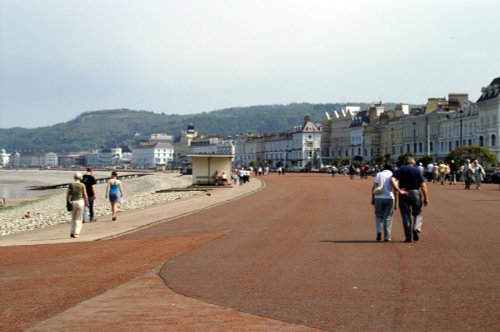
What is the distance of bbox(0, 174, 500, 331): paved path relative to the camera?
27.0 ft

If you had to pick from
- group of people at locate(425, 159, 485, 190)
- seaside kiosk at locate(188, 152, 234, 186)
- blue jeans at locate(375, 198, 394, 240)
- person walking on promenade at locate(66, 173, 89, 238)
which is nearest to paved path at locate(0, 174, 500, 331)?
blue jeans at locate(375, 198, 394, 240)

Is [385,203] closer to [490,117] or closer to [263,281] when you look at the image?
[263,281]

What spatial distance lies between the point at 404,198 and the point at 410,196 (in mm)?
126

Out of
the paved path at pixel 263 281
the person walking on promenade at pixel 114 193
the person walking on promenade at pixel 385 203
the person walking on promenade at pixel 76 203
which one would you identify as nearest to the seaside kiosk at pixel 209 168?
the person walking on promenade at pixel 114 193

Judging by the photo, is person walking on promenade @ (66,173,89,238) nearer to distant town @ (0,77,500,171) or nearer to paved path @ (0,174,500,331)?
paved path @ (0,174,500,331)

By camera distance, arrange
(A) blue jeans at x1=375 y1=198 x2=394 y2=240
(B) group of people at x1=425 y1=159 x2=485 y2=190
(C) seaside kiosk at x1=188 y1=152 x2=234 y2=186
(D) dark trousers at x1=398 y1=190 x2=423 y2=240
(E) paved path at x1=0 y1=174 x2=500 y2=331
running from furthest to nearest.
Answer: (C) seaside kiosk at x1=188 y1=152 x2=234 y2=186 < (B) group of people at x1=425 y1=159 x2=485 y2=190 < (A) blue jeans at x1=375 y1=198 x2=394 y2=240 < (D) dark trousers at x1=398 y1=190 x2=423 y2=240 < (E) paved path at x1=0 y1=174 x2=500 y2=331

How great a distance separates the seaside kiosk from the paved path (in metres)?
33.4

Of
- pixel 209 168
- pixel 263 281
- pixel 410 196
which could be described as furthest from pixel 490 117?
pixel 263 281

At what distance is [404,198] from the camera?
48.4 feet

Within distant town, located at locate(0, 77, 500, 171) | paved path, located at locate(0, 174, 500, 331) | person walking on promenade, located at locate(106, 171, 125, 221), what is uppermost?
distant town, located at locate(0, 77, 500, 171)

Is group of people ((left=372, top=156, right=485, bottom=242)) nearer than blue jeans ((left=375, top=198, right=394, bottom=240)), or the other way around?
group of people ((left=372, top=156, right=485, bottom=242))

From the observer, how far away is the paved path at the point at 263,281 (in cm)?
822

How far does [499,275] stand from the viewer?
10.5 m

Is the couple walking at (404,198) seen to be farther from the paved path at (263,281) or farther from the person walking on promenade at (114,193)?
the person walking on promenade at (114,193)
